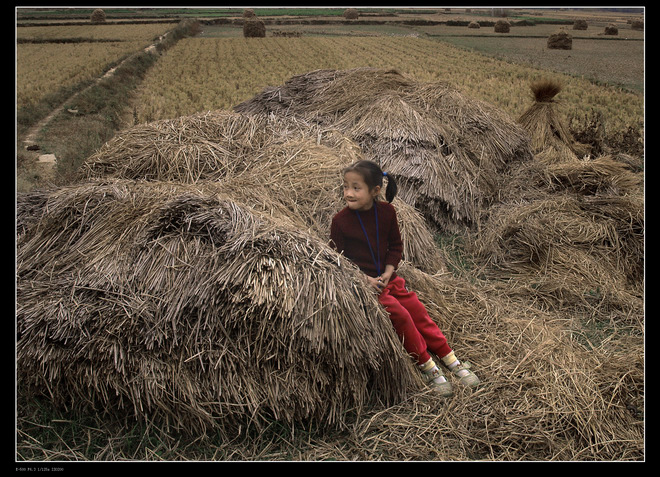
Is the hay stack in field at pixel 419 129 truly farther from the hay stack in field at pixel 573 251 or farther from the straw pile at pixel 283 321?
the straw pile at pixel 283 321

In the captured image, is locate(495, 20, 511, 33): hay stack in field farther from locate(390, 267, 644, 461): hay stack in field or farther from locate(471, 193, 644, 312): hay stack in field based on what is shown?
locate(390, 267, 644, 461): hay stack in field

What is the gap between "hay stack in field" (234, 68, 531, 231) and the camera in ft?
19.2

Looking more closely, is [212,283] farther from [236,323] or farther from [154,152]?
[154,152]

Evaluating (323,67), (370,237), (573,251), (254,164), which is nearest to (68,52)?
(323,67)

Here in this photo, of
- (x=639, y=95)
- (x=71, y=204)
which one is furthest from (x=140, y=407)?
(x=639, y=95)

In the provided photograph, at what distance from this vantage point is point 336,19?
19.4 m

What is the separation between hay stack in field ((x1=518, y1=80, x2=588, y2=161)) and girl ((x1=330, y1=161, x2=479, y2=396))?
5674 millimetres

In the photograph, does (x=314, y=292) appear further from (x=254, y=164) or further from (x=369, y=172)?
(x=254, y=164)

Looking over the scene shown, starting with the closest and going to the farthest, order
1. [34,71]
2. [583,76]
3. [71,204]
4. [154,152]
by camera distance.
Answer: [71,204] → [154,152] → [34,71] → [583,76]

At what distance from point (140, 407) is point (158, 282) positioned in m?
0.65

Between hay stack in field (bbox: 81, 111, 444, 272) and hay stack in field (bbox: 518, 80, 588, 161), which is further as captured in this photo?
hay stack in field (bbox: 518, 80, 588, 161)

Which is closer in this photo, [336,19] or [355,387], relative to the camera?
[355,387]

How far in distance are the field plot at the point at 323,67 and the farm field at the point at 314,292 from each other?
3173 millimetres

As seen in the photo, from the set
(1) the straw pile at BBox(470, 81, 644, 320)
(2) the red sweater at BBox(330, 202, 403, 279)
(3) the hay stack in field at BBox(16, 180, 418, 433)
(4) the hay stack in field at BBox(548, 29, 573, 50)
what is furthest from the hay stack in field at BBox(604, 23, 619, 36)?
(3) the hay stack in field at BBox(16, 180, 418, 433)
